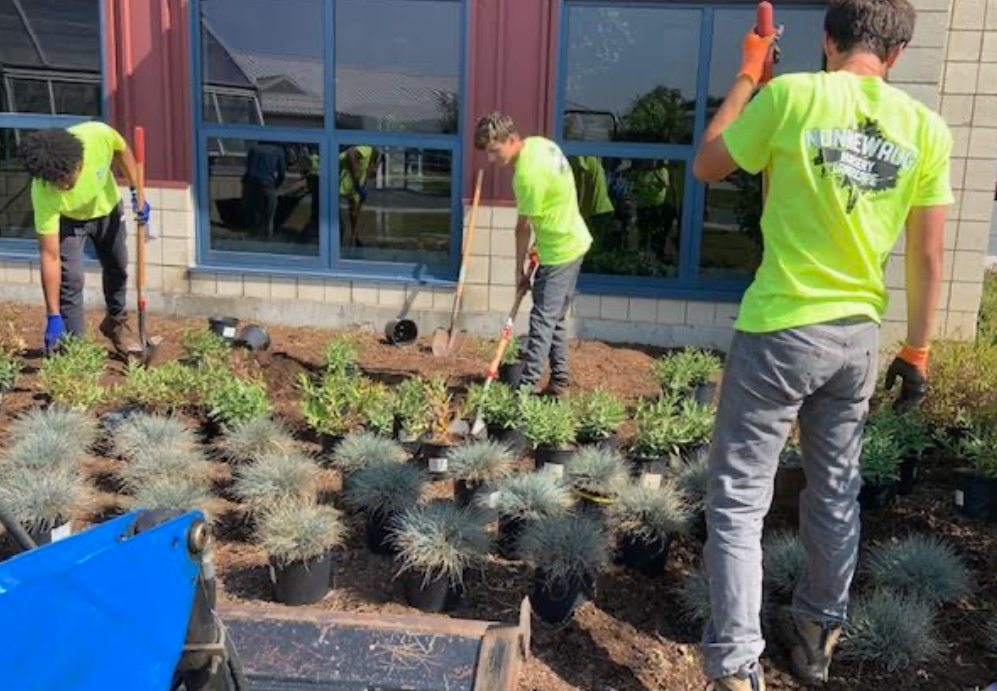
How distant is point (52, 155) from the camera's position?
5902mm

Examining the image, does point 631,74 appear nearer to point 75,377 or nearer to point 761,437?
point 75,377

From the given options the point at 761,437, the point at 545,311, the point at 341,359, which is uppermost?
the point at 761,437

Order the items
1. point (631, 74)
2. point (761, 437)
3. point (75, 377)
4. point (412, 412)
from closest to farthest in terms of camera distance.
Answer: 1. point (761, 437)
2. point (412, 412)
3. point (75, 377)
4. point (631, 74)

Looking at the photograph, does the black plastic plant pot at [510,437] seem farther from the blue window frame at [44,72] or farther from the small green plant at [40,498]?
the blue window frame at [44,72]

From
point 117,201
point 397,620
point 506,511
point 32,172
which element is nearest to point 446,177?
point 117,201

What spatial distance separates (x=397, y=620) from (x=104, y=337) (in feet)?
16.5

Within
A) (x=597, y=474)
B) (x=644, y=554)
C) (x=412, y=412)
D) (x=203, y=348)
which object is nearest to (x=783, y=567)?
(x=644, y=554)

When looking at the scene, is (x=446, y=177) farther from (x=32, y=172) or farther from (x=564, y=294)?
(x=32, y=172)

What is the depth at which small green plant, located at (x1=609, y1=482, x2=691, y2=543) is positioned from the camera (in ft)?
12.1

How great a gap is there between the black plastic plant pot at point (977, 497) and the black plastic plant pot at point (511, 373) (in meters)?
2.83

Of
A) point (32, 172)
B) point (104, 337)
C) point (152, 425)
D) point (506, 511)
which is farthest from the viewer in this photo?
point (104, 337)

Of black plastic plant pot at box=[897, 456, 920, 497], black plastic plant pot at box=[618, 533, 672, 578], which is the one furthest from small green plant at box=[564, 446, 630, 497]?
black plastic plant pot at box=[897, 456, 920, 497]

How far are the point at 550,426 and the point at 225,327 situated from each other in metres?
3.48

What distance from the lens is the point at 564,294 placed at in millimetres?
6117
